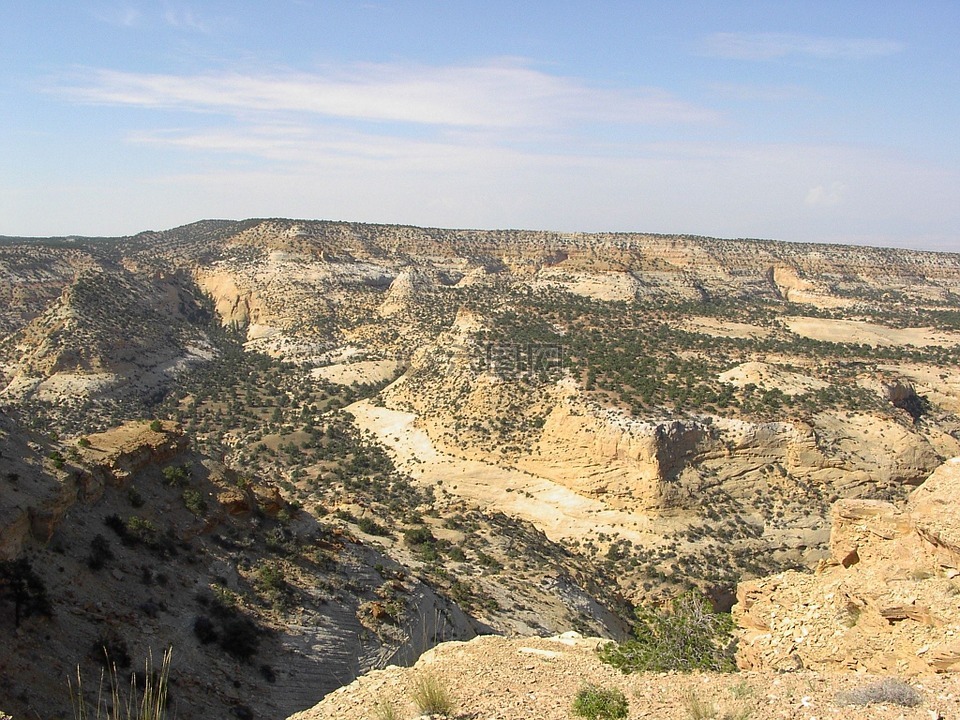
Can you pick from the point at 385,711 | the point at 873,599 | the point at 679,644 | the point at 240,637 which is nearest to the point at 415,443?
the point at 240,637

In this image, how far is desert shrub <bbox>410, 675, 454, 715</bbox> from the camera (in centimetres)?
902

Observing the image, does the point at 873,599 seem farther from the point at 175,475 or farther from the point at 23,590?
the point at 175,475

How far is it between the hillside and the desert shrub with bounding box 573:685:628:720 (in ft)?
18.6

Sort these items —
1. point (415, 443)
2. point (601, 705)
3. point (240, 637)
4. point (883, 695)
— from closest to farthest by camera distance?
1. point (883, 695)
2. point (601, 705)
3. point (240, 637)
4. point (415, 443)

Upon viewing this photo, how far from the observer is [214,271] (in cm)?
7206

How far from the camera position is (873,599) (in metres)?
11.9

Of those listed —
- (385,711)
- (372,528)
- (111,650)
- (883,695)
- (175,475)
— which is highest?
(883,695)

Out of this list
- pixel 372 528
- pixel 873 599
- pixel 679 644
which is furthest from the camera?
pixel 372 528

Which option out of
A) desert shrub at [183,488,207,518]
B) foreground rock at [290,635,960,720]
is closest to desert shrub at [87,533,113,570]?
desert shrub at [183,488,207,518]

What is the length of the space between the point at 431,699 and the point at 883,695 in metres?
5.29

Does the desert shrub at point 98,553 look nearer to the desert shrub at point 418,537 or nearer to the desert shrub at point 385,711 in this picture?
the desert shrub at point 385,711

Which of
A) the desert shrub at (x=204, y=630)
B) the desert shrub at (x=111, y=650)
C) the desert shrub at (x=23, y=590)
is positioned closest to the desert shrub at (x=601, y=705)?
the desert shrub at (x=111, y=650)

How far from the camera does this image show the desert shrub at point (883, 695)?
24.9 ft

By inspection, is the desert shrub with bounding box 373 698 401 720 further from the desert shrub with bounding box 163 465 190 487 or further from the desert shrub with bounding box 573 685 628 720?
the desert shrub with bounding box 163 465 190 487
